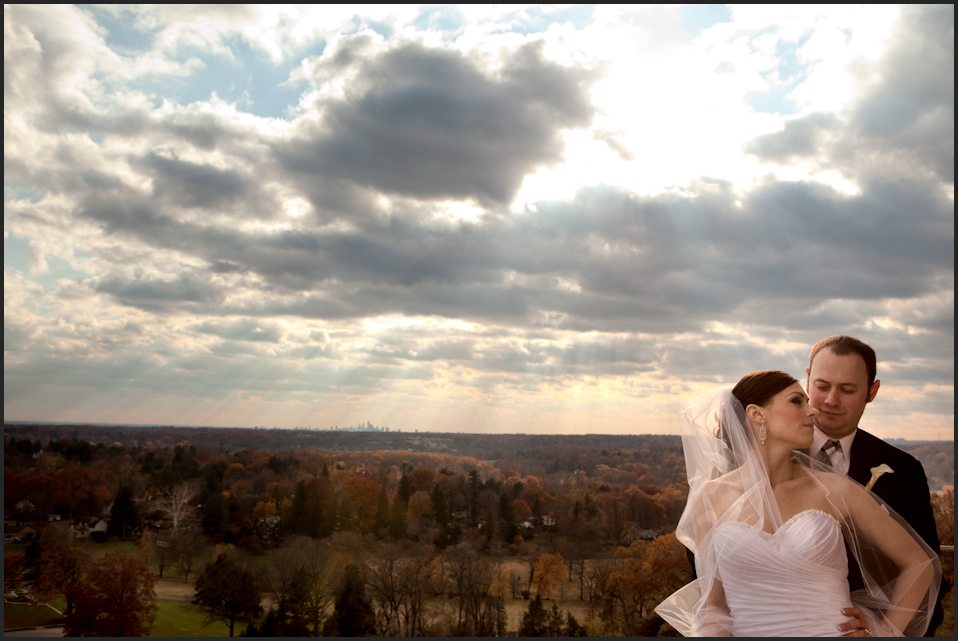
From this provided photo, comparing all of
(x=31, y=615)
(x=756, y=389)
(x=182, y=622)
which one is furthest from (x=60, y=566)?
(x=756, y=389)

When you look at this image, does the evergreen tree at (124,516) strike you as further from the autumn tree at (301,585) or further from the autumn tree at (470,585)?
the autumn tree at (470,585)

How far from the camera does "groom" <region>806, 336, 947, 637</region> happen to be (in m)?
2.40

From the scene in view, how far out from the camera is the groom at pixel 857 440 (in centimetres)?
240

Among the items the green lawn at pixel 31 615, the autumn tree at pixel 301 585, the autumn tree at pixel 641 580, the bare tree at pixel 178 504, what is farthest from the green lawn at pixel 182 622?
the autumn tree at pixel 641 580

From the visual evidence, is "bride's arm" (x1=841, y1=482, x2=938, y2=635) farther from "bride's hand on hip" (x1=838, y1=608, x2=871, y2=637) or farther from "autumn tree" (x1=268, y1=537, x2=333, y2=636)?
"autumn tree" (x1=268, y1=537, x2=333, y2=636)

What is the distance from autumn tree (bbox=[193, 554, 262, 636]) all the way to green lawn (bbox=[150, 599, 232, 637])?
0.43 ft

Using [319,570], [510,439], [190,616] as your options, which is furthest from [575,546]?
[190,616]

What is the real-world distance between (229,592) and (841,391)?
13888mm

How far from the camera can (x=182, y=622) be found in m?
14.4

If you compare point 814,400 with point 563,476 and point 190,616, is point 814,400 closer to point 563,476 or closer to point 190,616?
point 563,476

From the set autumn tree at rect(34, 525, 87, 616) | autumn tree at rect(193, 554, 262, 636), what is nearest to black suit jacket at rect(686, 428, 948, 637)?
autumn tree at rect(193, 554, 262, 636)

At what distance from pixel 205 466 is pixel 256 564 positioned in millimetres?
2534

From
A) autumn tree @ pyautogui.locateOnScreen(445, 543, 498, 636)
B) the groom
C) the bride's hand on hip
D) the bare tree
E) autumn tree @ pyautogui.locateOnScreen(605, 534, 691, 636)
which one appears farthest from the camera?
the bare tree

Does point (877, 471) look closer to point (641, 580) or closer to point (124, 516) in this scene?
point (641, 580)
